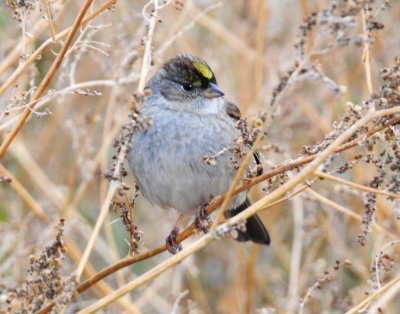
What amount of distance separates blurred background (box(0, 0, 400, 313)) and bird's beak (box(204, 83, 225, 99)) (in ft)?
0.87

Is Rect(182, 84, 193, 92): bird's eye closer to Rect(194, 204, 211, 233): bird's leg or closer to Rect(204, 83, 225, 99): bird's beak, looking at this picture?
Rect(204, 83, 225, 99): bird's beak

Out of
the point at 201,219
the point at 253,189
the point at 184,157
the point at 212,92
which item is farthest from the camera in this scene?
the point at 253,189

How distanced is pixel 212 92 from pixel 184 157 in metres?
0.42

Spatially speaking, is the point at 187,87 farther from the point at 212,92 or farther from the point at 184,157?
the point at 184,157

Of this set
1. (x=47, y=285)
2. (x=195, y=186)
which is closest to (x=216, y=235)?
(x=47, y=285)

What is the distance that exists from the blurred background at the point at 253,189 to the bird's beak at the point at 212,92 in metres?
0.27

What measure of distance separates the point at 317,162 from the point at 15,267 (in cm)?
200

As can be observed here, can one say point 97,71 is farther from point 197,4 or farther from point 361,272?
point 361,272

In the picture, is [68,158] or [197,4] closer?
[197,4]

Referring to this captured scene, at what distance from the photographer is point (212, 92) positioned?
137 inches

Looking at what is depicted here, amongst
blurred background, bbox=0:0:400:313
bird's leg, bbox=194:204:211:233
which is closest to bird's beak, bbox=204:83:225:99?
blurred background, bbox=0:0:400:313

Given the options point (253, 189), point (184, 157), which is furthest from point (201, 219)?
point (253, 189)

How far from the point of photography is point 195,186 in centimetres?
326

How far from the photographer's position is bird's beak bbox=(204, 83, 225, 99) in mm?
3480
